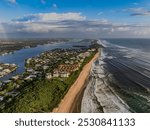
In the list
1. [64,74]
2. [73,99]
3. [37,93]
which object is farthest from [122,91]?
[64,74]

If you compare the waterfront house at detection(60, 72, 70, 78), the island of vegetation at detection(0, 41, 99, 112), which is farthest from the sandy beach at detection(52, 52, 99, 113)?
the waterfront house at detection(60, 72, 70, 78)

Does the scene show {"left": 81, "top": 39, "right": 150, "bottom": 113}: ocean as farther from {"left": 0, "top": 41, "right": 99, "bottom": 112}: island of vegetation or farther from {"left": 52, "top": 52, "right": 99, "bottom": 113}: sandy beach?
{"left": 0, "top": 41, "right": 99, "bottom": 112}: island of vegetation

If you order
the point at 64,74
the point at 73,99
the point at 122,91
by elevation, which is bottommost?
the point at 122,91

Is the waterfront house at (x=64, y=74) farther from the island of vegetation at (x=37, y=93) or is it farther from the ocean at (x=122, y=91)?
the ocean at (x=122, y=91)

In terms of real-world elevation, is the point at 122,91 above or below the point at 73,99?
below

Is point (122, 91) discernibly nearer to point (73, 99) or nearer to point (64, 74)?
point (73, 99)

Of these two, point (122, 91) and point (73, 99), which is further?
point (122, 91)

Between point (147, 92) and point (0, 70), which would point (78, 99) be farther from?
point (0, 70)

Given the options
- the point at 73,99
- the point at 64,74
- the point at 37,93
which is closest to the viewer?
the point at 73,99

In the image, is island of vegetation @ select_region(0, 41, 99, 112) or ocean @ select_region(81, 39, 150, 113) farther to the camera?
ocean @ select_region(81, 39, 150, 113)

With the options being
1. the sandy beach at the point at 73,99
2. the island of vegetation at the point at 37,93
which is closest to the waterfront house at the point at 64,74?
the island of vegetation at the point at 37,93

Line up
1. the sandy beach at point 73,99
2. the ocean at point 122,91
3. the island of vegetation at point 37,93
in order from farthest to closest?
the ocean at point 122,91 → the sandy beach at point 73,99 → the island of vegetation at point 37,93
